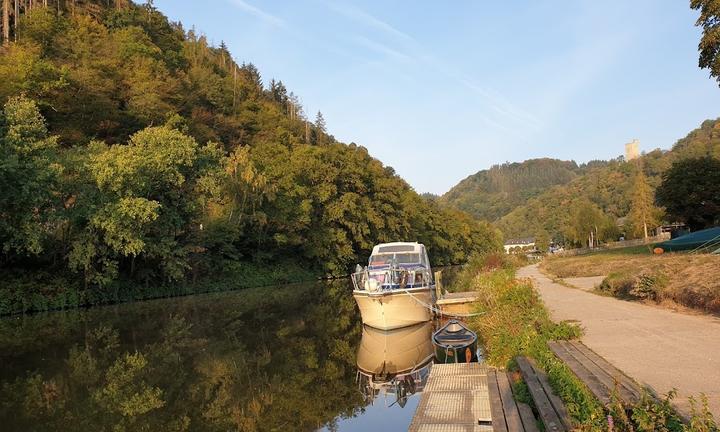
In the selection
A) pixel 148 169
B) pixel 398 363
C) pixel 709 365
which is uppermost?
pixel 148 169

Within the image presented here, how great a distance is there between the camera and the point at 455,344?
14.5m

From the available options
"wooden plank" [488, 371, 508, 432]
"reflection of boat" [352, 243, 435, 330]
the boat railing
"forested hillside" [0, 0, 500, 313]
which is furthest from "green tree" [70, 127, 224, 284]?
"wooden plank" [488, 371, 508, 432]

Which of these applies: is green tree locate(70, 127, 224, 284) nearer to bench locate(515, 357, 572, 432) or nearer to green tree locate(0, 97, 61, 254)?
green tree locate(0, 97, 61, 254)

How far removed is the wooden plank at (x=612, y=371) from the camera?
633 cm

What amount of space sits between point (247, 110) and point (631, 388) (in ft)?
284

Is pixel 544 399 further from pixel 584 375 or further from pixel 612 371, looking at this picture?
pixel 612 371

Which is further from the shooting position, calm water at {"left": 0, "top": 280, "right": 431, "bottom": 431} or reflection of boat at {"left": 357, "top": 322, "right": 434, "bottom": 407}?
reflection of boat at {"left": 357, "top": 322, "right": 434, "bottom": 407}

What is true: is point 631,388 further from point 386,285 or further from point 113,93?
point 113,93

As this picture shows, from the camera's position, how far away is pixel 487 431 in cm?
718

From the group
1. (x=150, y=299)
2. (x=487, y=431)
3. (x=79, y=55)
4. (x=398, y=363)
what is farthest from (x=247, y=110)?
(x=487, y=431)

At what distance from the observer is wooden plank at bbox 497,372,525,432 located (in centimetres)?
662

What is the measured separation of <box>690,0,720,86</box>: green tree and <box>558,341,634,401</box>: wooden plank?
20.2 meters

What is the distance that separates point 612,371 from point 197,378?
30.6ft

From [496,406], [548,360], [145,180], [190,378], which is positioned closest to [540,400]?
[496,406]
